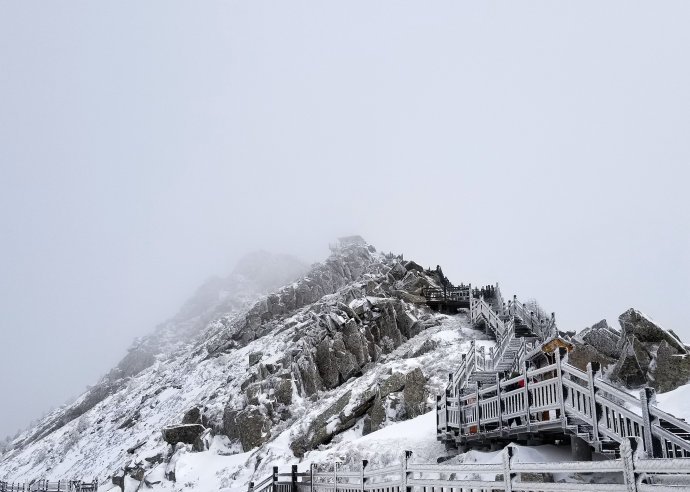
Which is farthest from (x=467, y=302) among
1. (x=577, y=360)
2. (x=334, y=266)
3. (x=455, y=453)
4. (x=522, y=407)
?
(x=522, y=407)

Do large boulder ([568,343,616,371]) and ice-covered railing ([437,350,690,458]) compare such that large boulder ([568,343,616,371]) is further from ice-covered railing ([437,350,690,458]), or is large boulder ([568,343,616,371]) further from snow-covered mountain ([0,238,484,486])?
snow-covered mountain ([0,238,484,486])

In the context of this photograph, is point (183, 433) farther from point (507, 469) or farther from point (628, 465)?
point (628, 465)

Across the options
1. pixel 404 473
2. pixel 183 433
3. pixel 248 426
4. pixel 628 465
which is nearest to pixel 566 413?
pixel 404 473

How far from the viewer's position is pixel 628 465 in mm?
5836

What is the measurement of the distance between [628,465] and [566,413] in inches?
237

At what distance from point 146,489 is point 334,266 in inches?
1369

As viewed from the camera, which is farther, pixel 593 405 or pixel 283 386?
pixel 283 386

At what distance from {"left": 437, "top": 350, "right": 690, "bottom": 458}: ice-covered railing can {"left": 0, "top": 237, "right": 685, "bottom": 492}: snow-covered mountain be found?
2.22 metres

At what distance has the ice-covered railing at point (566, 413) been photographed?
8.82m

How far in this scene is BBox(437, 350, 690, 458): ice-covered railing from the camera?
882cm

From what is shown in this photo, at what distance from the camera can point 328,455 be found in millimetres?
21828

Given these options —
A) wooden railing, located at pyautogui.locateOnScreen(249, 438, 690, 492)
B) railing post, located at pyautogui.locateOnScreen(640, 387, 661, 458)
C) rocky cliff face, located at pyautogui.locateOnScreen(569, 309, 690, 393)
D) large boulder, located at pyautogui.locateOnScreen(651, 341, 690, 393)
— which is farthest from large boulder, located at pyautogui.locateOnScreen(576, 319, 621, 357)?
railing post, located at pyautogui.locateOnScreen(640, 387, 661, 458)

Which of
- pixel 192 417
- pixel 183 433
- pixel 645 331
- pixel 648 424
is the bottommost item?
pixel 183 433

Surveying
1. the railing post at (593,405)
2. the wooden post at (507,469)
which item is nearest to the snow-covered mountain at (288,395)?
the railing post at (593,405)
